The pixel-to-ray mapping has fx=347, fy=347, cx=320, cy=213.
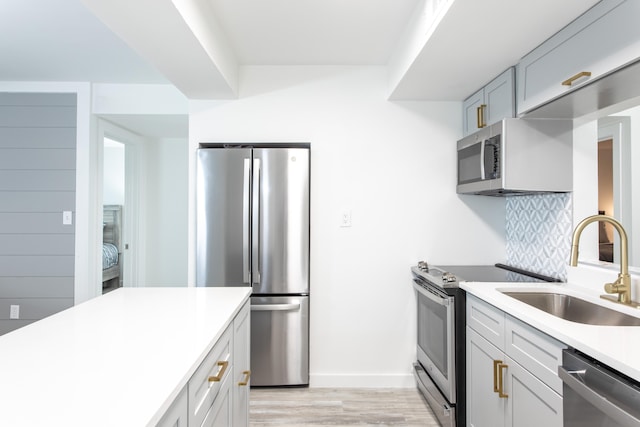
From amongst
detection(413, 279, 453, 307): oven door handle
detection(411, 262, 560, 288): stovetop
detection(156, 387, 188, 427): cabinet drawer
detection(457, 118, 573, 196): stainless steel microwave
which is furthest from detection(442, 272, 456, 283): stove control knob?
detection(156, 387, 188, 427): cabinet drawer

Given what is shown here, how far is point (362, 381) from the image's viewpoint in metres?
2.66

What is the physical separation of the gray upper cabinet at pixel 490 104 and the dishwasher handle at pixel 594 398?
1.39 metres

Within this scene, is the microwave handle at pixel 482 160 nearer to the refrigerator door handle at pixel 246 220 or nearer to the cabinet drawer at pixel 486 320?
the cabinet drawer at pixel 486 320

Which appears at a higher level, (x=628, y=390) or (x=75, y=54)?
(x=75, y=54)

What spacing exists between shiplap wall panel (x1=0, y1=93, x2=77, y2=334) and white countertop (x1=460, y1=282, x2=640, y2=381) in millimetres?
3533

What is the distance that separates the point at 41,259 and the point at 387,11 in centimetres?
355

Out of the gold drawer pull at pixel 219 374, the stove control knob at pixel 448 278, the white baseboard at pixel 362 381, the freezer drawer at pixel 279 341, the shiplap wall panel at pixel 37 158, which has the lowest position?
the white baseboard at pixel 362 381

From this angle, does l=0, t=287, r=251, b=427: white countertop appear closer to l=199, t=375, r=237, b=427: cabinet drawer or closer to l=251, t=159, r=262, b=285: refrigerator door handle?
l=199, t=375, r=237, b=427: cabinet drawer

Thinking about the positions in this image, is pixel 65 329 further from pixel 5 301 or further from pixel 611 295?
pixel 5 301

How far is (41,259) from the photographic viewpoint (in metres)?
3.18

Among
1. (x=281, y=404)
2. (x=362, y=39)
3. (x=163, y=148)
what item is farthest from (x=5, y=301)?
(x=362, y=39)

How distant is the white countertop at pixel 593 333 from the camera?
98cm

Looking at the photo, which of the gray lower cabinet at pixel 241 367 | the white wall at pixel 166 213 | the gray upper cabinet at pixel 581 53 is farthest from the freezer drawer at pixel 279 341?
the white wall at pixel 166 213

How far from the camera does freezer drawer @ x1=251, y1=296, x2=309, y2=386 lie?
98.7 inches
